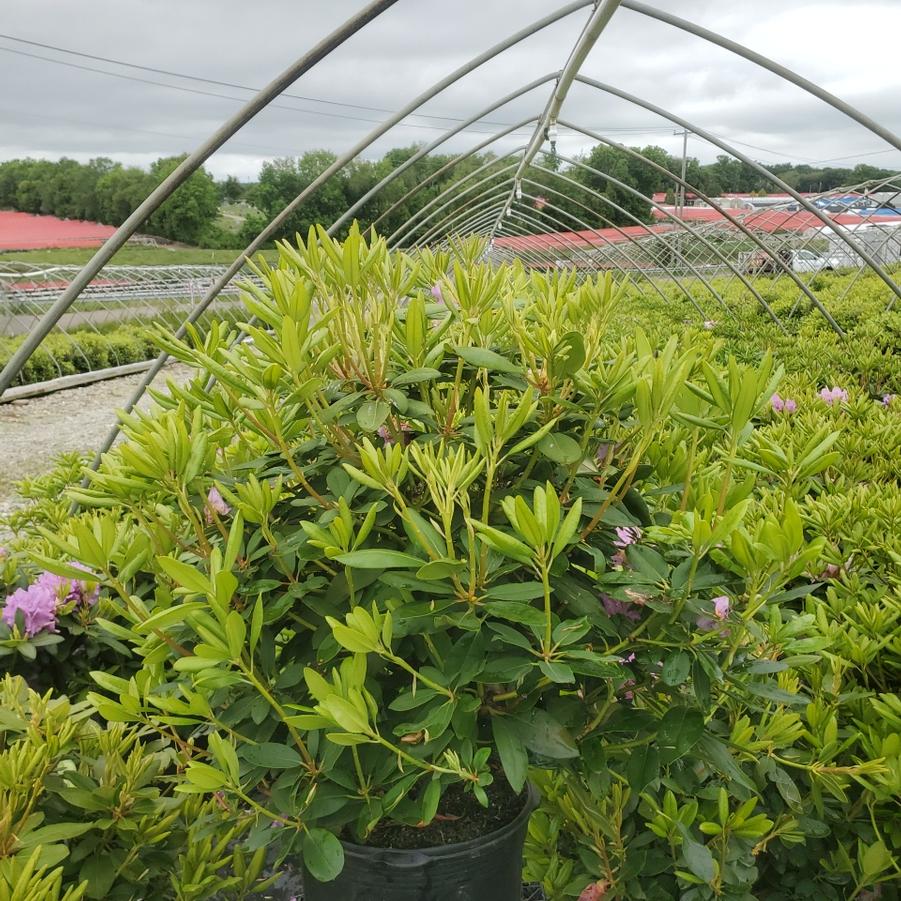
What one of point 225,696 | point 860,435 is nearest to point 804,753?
point 225,696

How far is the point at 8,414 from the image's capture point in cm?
982

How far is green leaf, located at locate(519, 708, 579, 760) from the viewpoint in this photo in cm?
97

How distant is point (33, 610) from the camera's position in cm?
171

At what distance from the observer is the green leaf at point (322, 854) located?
943mm

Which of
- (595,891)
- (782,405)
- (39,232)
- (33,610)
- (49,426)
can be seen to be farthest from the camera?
(39,232)

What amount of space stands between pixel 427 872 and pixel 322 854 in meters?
0.23

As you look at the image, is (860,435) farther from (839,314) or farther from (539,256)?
(539,256)

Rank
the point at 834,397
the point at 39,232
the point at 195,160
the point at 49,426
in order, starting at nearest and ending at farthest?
the point at 195,160, the point at 834,397, the point at 49,426, the point at 39,232

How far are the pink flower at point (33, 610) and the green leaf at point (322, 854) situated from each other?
103 centimetres

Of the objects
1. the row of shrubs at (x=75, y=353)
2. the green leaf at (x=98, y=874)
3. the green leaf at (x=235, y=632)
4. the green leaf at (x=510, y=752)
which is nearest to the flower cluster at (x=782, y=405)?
the green leaf at (x=510, y=752)

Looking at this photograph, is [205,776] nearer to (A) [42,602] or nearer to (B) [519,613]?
(B) [519,613]


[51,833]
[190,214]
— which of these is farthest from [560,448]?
[190,214]

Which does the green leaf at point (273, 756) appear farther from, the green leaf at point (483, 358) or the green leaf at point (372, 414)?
the green leaf at point (483, 358)

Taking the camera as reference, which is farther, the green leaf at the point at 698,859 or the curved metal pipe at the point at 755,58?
the curved metal pipe at the point at 755,58
